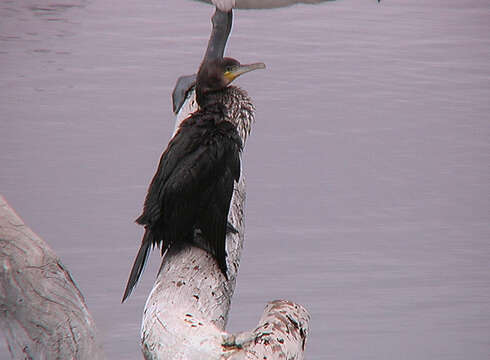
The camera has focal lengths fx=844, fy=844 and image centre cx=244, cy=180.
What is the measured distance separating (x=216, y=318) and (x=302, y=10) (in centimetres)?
489

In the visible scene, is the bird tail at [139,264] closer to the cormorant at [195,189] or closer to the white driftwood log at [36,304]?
the cormorant at [195,189]

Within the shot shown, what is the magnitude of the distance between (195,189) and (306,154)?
233 cm

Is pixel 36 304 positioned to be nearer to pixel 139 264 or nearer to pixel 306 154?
pixel 139 264

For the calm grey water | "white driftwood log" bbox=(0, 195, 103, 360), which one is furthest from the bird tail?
the calm grey water

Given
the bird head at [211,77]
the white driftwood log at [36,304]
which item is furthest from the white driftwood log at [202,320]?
the bird head at [211,77]

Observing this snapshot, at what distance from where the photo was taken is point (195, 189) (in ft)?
6.49

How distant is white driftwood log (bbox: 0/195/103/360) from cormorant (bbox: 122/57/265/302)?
0.14 metres

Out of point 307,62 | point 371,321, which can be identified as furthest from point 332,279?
point 307,62

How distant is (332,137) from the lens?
4.43 meters

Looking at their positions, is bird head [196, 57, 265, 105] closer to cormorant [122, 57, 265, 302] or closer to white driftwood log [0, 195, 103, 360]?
cormorant [122, 57, 265, 302]

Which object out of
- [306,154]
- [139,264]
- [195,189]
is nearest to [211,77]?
[195,189]

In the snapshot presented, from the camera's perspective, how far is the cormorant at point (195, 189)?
195 centimetres

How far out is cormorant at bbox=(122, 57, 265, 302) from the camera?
195 cm

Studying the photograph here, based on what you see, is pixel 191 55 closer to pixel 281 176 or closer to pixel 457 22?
pixel 281 176
